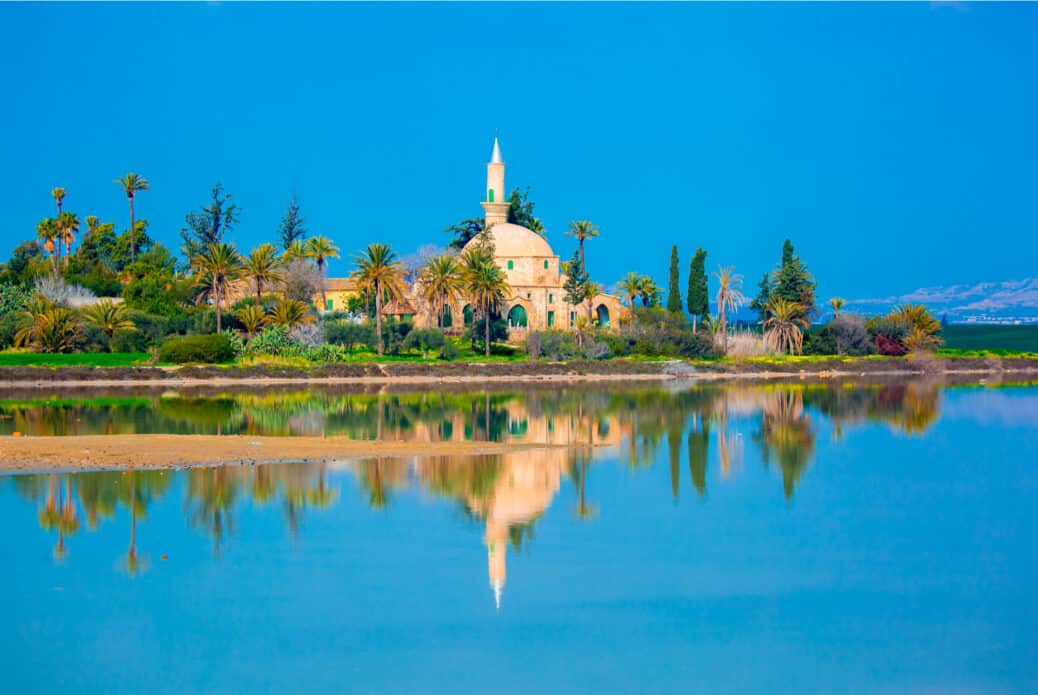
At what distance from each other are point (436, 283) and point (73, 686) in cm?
4664

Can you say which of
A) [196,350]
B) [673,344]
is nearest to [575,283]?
[673,344]

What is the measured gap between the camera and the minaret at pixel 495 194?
74625mm

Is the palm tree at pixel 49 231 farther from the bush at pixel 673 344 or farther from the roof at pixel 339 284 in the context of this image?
the bush at pixel 673 344

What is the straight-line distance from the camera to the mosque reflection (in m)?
20.4

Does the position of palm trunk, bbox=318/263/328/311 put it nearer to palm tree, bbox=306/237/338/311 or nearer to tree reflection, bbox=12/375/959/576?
palm tree, bbox=306/237/338/311

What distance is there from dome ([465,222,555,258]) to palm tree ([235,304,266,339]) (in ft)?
50.9

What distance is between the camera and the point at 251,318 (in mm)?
56062

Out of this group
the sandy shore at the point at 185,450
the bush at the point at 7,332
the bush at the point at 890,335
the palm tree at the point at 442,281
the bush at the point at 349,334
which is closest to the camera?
the sandy shore at the point at 185,450

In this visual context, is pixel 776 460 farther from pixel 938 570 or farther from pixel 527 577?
pixel 527 577

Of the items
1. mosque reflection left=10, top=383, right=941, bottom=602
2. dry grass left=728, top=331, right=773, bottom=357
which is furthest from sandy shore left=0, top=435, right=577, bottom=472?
dry grass left=728, top=331, right=773, bottom=357

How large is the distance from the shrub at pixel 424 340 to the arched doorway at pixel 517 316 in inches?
401

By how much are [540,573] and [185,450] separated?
1190cm

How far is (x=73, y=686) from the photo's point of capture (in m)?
12.1

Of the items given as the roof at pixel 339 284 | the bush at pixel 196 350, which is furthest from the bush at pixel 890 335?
the bush at pixel 196 350
